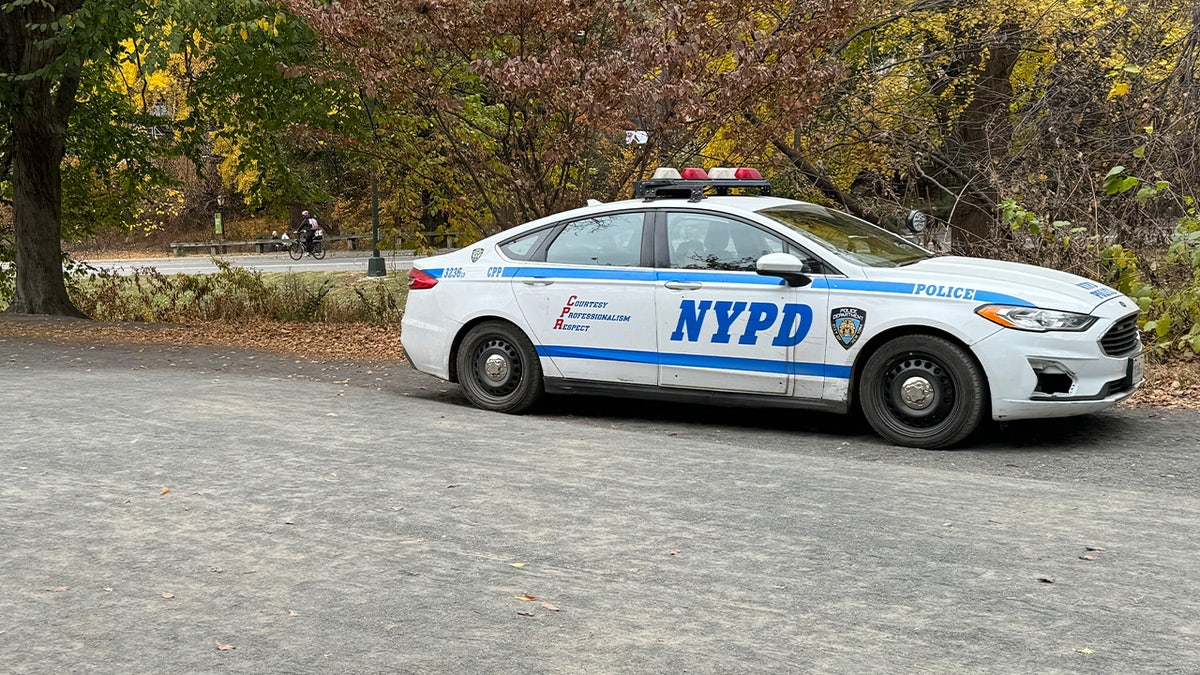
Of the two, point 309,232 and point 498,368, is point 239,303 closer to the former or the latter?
point 498,368

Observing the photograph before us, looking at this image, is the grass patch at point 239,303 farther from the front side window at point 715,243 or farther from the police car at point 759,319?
the front side window at point 715,243

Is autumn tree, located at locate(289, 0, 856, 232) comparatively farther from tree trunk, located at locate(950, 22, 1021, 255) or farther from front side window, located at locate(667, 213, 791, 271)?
front side window, located at locate(667, 213, 791, 271)

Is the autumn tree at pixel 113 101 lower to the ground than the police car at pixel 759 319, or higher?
higher

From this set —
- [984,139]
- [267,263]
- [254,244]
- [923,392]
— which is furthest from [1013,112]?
[254,244]

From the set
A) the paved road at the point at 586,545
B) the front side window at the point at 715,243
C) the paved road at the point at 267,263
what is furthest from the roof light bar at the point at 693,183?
the paved road at the point at 267,263

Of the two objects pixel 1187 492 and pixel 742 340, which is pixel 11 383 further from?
pixel 1187 492

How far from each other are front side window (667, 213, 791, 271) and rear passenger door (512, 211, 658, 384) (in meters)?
0.23

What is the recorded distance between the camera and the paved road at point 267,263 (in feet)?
122

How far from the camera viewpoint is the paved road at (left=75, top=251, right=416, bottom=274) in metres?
37.3

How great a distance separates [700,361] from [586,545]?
3163 millimetres

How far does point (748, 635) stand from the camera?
14.8 feet

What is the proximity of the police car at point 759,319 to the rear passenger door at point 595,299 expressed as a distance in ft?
0.04

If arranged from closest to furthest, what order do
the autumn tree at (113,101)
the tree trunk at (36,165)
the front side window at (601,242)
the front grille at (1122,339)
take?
1. the front grille at (1122,339)
2. the front side window at (601,242)
3. the autumn tree at (113,101)
4. the tree trunk at (36,165)

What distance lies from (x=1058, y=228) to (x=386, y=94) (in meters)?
6.61
